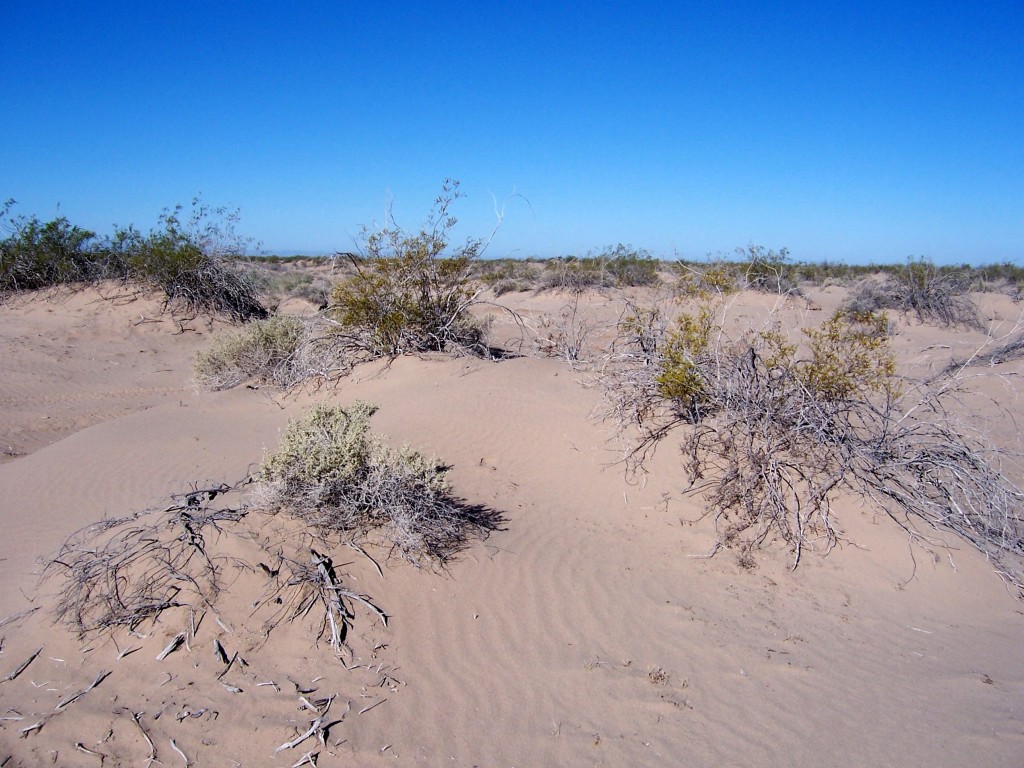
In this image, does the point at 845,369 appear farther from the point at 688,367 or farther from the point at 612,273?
the point at 612,273

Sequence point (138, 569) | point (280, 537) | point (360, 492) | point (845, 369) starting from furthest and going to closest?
point (845, 369) → point (360, 492) → point (280, 537) → point (138, 569)

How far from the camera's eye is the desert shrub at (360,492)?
4.20m

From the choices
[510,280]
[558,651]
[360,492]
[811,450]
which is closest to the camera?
[558,651]

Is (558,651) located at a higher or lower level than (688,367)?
lower

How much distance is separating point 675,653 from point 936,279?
17250mm

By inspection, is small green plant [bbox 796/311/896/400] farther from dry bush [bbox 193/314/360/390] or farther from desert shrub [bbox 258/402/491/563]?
dry bush [bbox 193/314/360/390]

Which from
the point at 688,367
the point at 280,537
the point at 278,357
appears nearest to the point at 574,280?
the point at 278,357

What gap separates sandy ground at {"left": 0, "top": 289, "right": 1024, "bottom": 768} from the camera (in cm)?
295

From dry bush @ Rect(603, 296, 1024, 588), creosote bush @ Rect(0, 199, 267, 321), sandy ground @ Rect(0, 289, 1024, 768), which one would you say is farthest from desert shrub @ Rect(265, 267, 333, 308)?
dry bush @ Rect(603, 296, 1024, 588)

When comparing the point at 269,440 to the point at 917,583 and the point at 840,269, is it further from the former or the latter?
the point at 840,269

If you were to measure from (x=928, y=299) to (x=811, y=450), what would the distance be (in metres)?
14.4

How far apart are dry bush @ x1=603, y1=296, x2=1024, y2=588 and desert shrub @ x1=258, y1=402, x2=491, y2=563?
2.27 meters

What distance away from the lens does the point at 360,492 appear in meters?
4.34

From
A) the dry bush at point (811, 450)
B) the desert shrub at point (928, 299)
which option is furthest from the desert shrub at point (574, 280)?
the dry bush at point (811, 450)
